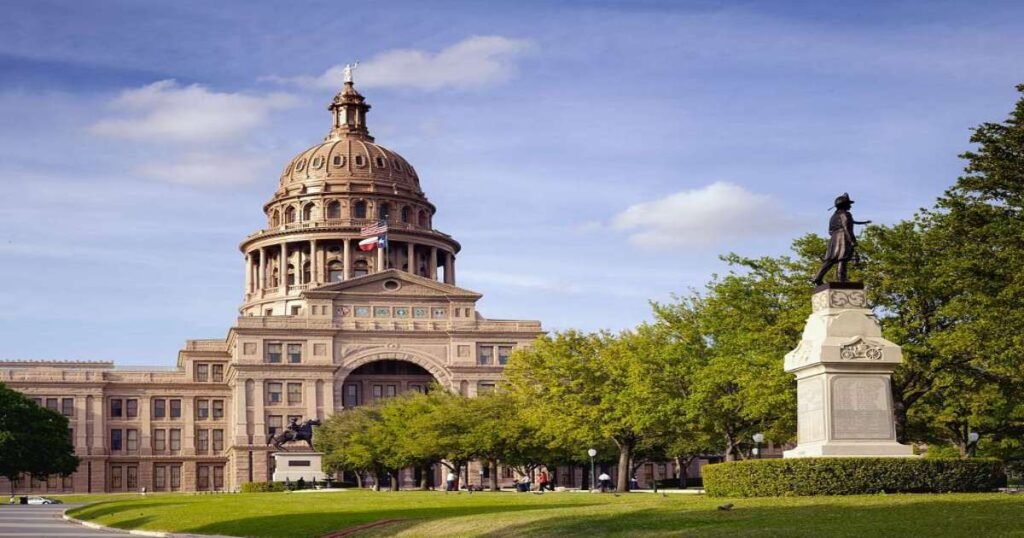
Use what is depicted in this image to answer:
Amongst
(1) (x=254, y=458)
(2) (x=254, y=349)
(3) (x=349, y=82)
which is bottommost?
(1) (x=254, y=458)

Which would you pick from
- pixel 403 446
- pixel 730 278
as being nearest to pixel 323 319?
pixel 403 446

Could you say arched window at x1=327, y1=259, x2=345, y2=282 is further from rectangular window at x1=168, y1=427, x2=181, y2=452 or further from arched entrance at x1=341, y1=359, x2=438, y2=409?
rectangular window at x1=168, y1=427, x2=181, y2=452

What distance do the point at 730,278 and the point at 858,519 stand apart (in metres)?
38.9

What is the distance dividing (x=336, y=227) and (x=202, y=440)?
30.6m

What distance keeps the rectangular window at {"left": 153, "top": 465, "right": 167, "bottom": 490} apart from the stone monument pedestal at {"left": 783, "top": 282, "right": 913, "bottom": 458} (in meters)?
129

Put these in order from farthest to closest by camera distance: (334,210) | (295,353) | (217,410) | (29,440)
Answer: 1. (334,210)
2. (217,410)
3. (295,353)
4. (29,440)

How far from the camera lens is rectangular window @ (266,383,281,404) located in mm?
147000

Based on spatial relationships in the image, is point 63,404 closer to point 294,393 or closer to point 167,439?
point 167,439

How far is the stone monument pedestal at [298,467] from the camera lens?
106 meters

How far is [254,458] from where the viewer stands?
14488 centimetres

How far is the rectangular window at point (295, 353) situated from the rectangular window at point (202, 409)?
18.9 m

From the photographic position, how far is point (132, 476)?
159m

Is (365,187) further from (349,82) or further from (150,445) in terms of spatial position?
(150,445)

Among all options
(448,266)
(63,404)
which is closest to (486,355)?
(448,266)
